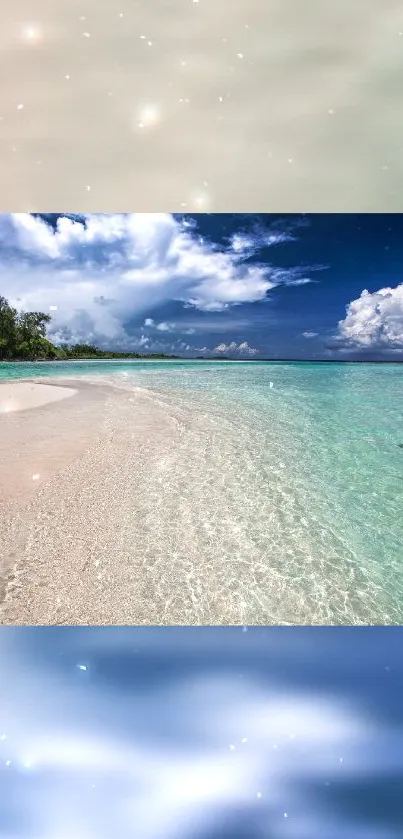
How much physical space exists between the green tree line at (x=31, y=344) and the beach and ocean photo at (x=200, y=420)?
31mm

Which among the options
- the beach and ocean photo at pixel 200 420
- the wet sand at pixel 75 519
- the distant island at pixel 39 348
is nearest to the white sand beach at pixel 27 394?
the beach and ocean photo at pixel 200 420

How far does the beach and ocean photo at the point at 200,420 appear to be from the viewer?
72.7 inches

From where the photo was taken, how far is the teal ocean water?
183 cm

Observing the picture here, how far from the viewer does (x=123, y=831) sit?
0.90 metres
